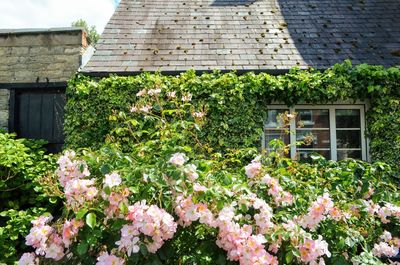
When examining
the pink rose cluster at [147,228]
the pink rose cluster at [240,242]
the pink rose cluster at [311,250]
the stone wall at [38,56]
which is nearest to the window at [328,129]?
the stone wall at [38,56]

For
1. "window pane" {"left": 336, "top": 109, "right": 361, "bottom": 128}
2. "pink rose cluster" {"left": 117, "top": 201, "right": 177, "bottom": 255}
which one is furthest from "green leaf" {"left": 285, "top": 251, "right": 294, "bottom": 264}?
"window pane" {"left": 336, "top": 109, "right": 361, "bottom": 128}

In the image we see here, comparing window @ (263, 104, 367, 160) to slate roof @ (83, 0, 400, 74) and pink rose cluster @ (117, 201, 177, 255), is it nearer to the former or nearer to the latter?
slate roof @ (83, 0, 400, 74)

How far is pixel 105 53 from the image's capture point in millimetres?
7879

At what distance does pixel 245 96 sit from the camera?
6789 mm

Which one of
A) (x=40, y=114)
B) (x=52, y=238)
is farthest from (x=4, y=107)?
(x=52, y=238)

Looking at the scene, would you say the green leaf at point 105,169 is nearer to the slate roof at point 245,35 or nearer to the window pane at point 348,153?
the slate roof at point 245,35

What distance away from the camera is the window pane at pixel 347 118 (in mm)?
7387

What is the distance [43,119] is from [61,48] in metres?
1.61

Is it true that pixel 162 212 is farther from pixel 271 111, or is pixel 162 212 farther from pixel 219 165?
pixel 271 111

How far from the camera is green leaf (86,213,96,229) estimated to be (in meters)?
2.21

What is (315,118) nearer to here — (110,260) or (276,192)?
(276,192)

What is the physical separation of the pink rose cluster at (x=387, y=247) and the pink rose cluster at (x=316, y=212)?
0.72m

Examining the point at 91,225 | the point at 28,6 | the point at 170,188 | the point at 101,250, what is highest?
the point at 28,6

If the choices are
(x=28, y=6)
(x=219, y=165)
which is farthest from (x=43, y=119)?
(x=28, y=6)
